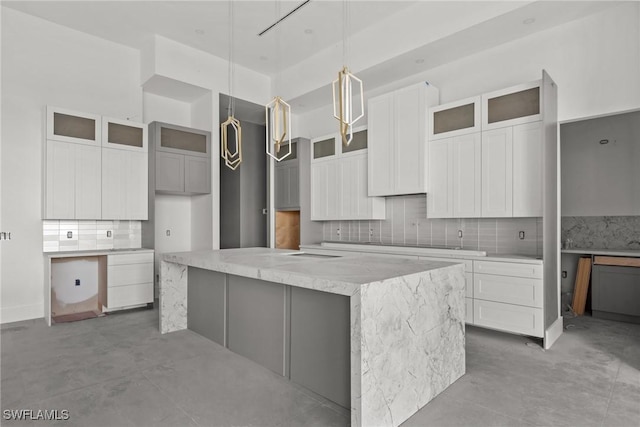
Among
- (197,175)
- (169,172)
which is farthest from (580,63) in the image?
(169,172)

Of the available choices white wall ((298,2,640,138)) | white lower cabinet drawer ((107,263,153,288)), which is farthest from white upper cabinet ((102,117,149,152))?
white wall ((298,2,640,138))

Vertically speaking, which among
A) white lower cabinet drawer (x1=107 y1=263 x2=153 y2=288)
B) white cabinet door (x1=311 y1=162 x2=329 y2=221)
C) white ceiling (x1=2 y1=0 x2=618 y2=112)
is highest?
white ceiling (x1=2 y1=0 x2=618 y2=112)

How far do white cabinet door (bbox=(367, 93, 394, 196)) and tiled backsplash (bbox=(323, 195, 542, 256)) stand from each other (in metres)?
0.48

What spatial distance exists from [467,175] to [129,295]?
474cm

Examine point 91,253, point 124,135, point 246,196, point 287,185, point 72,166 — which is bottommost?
point 91,253

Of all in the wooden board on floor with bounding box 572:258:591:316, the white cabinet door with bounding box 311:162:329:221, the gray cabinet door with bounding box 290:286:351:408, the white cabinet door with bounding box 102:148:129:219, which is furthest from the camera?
the white cabinet door with bounding box 311:162:329:221

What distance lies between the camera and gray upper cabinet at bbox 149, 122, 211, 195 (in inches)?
220

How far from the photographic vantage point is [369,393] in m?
2.00

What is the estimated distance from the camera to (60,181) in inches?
186

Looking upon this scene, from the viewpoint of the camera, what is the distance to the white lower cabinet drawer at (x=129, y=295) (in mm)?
4852

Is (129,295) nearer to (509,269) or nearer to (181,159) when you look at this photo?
(181,159)

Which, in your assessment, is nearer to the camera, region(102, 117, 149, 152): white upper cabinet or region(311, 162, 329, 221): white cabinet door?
region(102, 117, 149, 152): white upper cabinet

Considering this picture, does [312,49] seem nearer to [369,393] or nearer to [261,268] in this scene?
[261,268]

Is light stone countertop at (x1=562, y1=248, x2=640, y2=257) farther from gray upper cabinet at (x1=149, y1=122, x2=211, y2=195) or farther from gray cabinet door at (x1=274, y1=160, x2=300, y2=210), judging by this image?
gray upper cabinet at (x1=149, y1=122, x2=211, y2=195)
